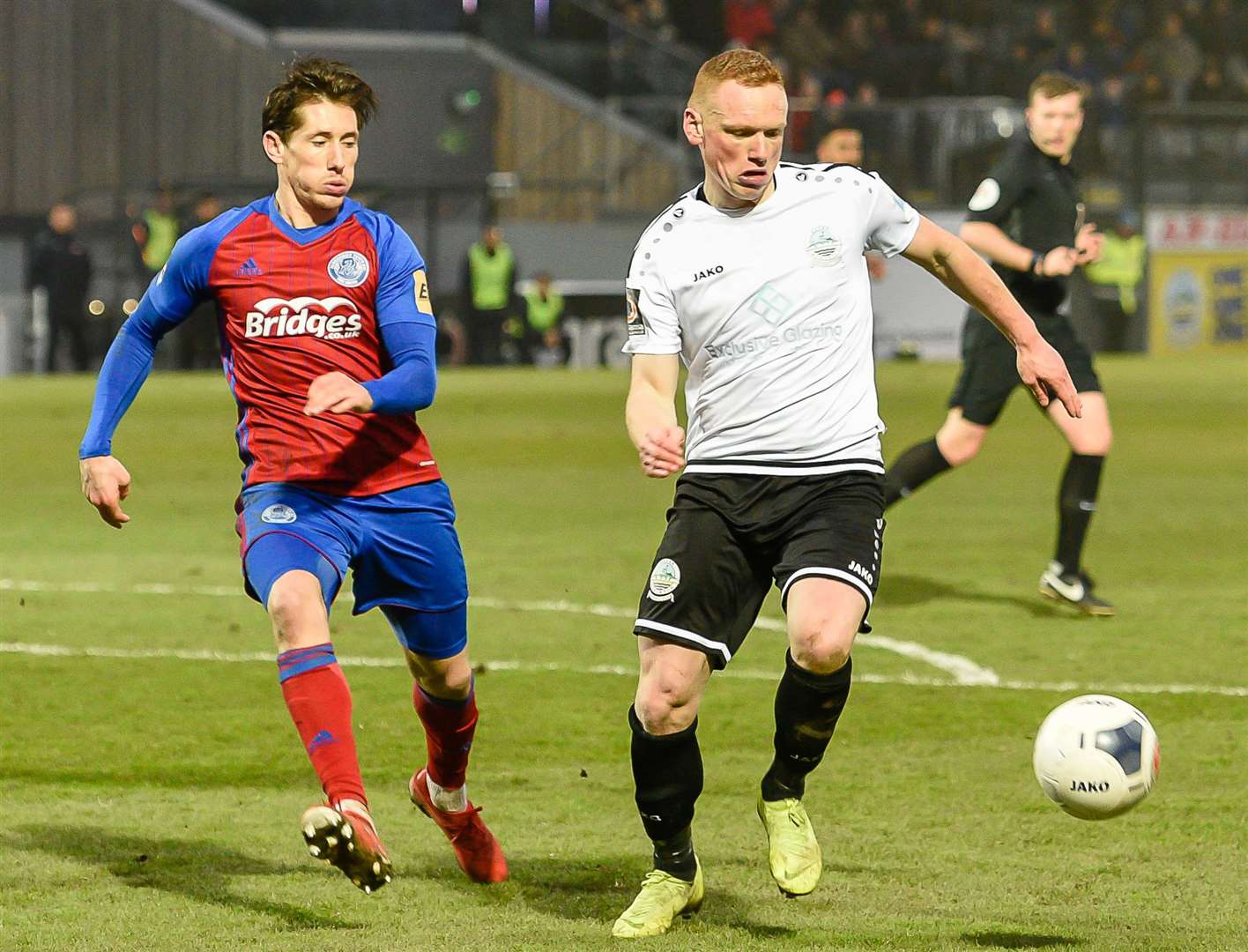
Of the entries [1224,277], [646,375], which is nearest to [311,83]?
[646,375]

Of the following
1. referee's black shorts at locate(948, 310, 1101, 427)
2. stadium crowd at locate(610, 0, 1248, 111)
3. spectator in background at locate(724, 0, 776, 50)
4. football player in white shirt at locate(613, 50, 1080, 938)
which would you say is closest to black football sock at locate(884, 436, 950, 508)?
referee's black shorts at locate(948, 310, 1101, 427)

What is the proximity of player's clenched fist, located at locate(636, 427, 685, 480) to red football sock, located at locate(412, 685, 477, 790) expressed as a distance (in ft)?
3.52

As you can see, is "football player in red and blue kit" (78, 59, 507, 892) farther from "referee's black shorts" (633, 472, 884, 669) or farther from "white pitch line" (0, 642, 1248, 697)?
"white pitch line" (0, 642, 1248, 697)

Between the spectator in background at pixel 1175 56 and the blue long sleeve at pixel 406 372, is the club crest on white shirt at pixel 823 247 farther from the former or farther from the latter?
the spectator in background at pixel 1175 56

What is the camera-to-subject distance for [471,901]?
483cm

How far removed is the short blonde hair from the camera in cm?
469

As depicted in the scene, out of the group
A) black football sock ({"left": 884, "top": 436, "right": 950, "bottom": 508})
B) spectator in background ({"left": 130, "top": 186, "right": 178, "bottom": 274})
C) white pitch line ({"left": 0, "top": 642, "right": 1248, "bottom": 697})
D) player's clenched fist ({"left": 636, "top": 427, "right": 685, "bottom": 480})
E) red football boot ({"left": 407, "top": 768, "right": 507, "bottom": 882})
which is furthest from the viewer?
spectator in background ({"left": 130, "top": 186, "right": 178, "bottom": 274})

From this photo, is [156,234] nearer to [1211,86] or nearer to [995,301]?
[1211,86]

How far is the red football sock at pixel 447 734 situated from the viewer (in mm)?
5148

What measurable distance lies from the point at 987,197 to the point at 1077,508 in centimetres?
148

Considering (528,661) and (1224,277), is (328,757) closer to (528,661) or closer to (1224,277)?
(528,661)

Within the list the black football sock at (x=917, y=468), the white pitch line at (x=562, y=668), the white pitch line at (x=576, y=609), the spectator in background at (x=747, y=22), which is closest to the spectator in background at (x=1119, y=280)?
the spectator in background at (x=747, y=22)

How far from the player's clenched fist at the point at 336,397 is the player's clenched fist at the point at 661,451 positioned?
649 mm

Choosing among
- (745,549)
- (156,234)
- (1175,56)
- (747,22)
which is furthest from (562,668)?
(1175,56)
